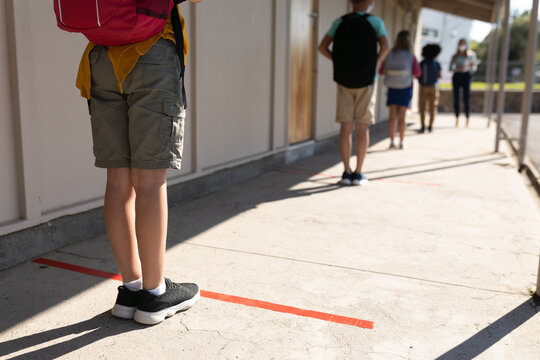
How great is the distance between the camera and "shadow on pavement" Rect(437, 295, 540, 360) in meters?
2.18

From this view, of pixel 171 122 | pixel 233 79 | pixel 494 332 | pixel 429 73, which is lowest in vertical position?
pixel 494 332

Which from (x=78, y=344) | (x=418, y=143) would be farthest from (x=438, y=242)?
(x=418, y=143)

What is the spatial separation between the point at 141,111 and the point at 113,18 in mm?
370

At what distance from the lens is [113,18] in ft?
6.52

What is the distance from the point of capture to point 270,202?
472 cm

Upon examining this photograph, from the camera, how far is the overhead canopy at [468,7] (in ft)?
46.3

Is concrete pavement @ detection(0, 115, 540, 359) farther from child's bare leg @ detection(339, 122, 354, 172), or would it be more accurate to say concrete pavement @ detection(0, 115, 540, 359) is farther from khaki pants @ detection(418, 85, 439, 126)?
khaki pants @ detection(418, 85, 439, 126)

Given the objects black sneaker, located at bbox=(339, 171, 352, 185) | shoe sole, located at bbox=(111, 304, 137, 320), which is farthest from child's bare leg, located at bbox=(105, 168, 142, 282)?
black sneaker, located at bbox=(339, 171, 352, 185)

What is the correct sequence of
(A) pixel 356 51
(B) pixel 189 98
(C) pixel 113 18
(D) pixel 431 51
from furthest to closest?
(D) pixel 431 51 < (A) pixel 356 51 < (B) pixel 189 98 < (C) pixel 113 18

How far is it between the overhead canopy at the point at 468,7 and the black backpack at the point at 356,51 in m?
9.82

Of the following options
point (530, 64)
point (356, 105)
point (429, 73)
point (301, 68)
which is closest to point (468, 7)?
point (429, 73)

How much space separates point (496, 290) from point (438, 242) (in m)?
0.83

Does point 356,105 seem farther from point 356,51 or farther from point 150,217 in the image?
point 150,217

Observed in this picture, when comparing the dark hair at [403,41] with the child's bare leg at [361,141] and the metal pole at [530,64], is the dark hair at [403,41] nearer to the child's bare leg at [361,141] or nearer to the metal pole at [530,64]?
the metal pole at [530,64]
